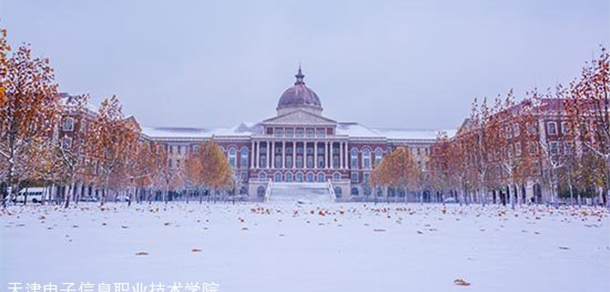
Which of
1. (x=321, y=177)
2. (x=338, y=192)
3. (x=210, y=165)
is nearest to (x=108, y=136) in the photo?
(x=210, y=165)

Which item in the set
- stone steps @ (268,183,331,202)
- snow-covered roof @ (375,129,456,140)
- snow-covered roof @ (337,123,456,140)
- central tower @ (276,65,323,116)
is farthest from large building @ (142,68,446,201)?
stone steps @ (268,183,331,202)

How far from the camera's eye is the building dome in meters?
90.8

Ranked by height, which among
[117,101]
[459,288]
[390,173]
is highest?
[117,101]

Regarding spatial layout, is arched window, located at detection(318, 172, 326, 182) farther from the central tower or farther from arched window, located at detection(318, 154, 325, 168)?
the central tower

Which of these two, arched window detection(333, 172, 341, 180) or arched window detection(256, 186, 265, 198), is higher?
arched window detection(333, 172, 341, 180)

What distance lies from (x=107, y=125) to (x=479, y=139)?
88.7ft

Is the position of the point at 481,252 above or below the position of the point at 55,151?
below

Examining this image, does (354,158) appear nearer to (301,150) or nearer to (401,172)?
(301,150)

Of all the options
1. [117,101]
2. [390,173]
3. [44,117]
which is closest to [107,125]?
[117,101]

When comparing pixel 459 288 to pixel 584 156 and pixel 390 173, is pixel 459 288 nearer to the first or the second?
pixel 584 156

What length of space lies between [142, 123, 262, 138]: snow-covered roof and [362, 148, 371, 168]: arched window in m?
21.9

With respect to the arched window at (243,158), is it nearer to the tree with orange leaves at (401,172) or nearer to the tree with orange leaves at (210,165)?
the tree with orange leaves at (401,172)

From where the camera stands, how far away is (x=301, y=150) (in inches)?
3349

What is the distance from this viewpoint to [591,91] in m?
18.9
